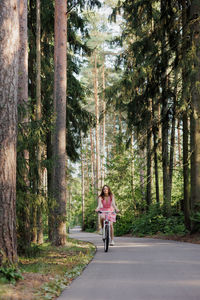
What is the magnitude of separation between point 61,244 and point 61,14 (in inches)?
312

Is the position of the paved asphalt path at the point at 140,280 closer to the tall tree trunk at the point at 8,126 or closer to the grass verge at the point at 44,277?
the grass verge at the point at 44,277

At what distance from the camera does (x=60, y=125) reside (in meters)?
13.5

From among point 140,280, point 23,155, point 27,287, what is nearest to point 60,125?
point 23,155

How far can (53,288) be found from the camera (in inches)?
229

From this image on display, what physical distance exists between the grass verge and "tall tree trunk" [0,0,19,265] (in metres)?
0.59

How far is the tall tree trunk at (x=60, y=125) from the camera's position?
12.9 meters

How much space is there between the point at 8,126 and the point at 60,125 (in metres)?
6.88

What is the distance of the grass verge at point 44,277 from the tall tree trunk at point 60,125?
104 inches

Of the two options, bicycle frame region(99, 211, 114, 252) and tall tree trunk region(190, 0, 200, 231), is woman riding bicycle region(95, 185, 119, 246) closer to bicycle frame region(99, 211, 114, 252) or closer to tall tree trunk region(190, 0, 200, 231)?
bicycle frame region(99, 211, 114, 252)

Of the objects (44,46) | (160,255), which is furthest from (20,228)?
(44,46)

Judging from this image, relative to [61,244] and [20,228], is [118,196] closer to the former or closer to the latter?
[61,244]

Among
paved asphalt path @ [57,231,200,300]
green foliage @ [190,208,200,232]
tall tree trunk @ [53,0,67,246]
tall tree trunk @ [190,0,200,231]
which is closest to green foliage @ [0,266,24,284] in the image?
paved asphalt path @ [57,231,200,300]

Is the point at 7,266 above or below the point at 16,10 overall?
below

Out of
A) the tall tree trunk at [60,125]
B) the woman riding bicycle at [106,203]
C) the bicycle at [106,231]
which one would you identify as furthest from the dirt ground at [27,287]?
the woman riding bicycle at [106,203]
